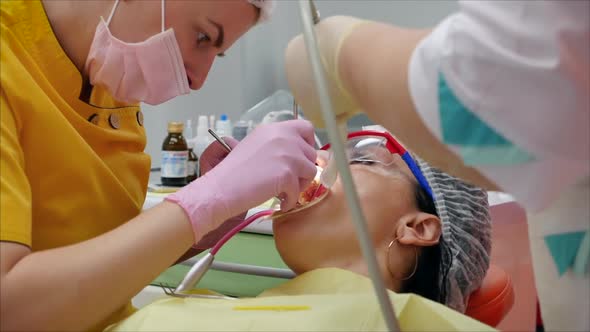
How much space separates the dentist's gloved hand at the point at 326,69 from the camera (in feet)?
2.42

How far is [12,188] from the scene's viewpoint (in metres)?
0.86

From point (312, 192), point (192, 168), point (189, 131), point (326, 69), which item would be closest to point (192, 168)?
point (192, 168)

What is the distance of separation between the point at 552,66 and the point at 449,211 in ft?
2.58

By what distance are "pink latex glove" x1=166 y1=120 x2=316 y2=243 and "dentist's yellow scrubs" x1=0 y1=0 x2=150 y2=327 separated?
0.71 feet

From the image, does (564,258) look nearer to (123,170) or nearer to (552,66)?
(552,66)

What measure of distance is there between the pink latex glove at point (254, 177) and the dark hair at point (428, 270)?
0.98ft

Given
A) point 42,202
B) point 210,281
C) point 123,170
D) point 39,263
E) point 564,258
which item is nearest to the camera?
point 564,258

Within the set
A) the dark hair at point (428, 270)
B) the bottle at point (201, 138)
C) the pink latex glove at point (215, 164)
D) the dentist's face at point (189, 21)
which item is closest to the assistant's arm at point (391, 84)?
the dentist's face at point (189, 21)

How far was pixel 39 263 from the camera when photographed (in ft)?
2.74

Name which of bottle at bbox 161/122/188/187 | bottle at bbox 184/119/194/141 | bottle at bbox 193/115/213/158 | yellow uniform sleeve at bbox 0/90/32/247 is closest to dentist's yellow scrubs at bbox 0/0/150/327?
yellow uniform sleeve at bbox 0/90/32/247

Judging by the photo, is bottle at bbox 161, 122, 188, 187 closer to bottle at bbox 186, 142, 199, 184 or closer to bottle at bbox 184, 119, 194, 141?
bottle at bbox 186, 142, 199, 184

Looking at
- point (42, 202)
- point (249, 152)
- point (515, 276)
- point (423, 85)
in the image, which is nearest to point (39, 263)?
point (42, 202)

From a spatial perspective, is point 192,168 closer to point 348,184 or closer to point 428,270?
point 428,270

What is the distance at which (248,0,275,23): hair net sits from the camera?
3.96 ft
